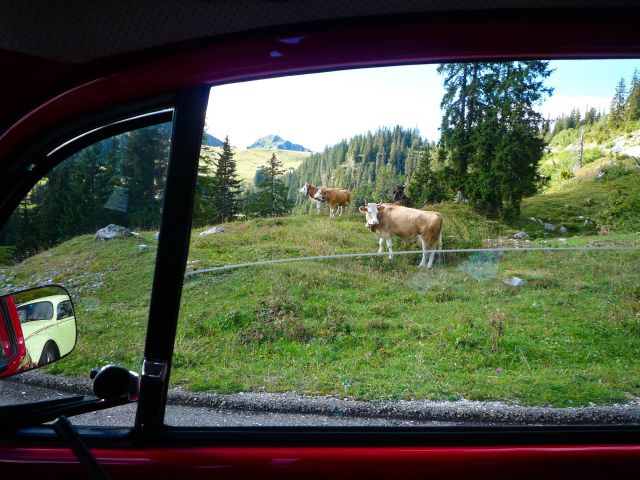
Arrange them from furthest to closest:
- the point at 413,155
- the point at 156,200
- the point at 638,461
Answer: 1. the point at 413,155
2. the point at 156,200
3. the point at 638,461

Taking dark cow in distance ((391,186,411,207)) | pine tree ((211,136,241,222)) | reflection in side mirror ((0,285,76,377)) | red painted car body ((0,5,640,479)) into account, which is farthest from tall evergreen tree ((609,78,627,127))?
reflection in side mirror ((0,285,76,377))

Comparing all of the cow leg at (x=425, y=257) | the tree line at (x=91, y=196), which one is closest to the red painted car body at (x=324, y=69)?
the tree line at (x=91, y=196)

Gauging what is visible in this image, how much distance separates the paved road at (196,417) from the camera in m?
1.48

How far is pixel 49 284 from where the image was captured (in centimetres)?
147

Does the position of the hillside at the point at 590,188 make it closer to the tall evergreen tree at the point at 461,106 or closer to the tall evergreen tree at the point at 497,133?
the tall evergreen tree at the point at 497,133

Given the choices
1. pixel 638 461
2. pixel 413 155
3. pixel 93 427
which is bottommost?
pixel 93 427

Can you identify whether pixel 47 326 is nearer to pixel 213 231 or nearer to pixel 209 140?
pixel 213 231

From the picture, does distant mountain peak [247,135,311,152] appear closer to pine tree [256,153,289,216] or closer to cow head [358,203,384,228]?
pine tree [256,153,289,216]

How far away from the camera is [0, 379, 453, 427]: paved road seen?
58.4 inches

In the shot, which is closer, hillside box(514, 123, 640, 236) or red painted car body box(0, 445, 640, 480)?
red painted car body box(0, 445, 640, 480)

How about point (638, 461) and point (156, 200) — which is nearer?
point (638, 461)
